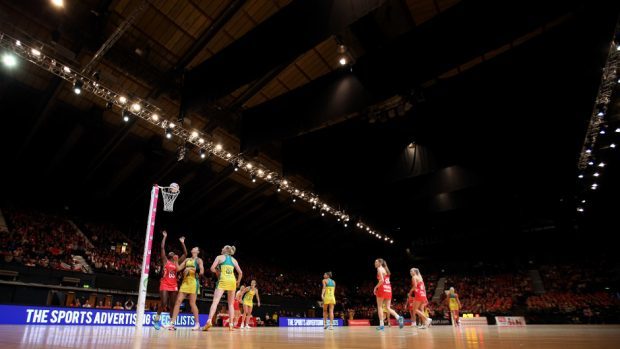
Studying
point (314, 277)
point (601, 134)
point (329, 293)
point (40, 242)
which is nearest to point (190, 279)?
point (329, 293)

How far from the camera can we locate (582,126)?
15195 millimetres

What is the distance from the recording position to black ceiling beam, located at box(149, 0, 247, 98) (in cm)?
1198

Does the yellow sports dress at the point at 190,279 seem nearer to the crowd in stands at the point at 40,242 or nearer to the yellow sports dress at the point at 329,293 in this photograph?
the yellow sports dress at the point at 329,293

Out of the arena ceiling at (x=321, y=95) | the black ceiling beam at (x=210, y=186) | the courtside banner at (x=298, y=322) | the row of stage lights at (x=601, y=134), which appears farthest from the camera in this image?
the black ceiling beam at (x=210, y=186)

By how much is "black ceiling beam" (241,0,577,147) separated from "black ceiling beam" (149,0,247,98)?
3.21 m

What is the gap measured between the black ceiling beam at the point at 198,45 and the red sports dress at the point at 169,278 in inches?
332

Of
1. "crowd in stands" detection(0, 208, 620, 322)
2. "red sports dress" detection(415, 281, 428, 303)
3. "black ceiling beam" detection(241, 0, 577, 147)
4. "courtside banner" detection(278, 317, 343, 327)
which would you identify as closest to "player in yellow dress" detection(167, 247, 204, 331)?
"red sports dress" detection(415, 281, 428, 303)

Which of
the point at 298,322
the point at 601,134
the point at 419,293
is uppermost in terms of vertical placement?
the point at 601,134

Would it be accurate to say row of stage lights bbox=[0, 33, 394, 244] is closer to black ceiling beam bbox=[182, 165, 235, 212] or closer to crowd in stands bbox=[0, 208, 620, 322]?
black ceiling beam bbox=[182, 165, 235, 212]

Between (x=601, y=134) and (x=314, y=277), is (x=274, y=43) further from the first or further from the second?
(x=314, y=277)

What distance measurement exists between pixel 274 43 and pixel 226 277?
22.3 ft

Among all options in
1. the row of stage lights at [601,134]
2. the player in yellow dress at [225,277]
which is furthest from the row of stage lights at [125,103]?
the row of stage lights at [601,134]

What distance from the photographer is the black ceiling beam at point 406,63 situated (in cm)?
920

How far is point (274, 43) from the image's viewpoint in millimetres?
10414
